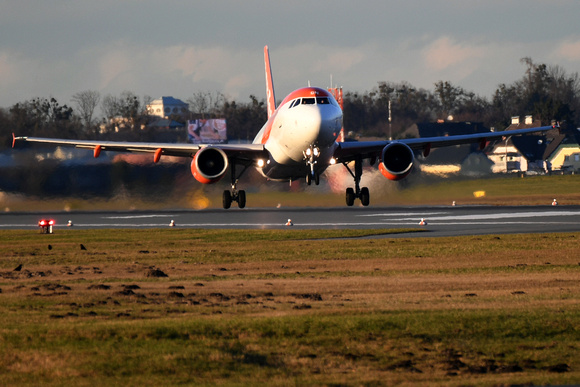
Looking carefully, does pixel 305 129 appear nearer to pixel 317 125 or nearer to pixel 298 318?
pixel 317 125

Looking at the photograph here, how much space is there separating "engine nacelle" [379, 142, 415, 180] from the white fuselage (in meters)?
3.19

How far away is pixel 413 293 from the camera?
102 ft

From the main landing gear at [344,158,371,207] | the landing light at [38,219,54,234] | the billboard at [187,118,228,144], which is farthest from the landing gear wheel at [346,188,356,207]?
the billboard at [187,118,228,144]

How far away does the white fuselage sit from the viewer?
1677 inches

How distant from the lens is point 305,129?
4272 cm

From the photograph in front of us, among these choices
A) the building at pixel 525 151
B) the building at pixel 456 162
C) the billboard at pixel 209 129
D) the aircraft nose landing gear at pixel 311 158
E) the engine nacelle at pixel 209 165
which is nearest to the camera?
the aircraft nose landing gear at pixel 311 158

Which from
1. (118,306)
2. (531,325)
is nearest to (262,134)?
(118,306)

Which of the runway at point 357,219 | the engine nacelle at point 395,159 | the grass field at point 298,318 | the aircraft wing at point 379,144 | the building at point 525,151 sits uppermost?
the building at point 525,151

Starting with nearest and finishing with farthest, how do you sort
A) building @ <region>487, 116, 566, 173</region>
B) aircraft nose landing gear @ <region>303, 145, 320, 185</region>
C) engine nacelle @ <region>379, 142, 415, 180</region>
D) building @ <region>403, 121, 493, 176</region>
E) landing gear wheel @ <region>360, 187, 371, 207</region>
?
aircraft nose landing gear @ <region>303, 145, 320, 185</region>, engine nacelle @ <region>379, 142, 415, 180</region>, landing gear wheel @ <region>360, 187, 371, 207</region>, building @ <region>403, 121, 493, 176</region>, building @ <region>487, 116, 566, 173</region>

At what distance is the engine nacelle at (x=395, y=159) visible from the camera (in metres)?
48.3

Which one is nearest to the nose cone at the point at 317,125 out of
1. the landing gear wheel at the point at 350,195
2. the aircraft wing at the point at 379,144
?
the aircraft wing at the point at 379,144

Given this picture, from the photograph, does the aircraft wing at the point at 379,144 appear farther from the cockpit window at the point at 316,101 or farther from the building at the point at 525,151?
the building at the point at 525,151

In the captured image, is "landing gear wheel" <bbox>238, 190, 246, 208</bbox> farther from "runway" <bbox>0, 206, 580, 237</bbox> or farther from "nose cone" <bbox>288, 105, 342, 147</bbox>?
"runway" <bbox>0, 206, 580, 237</bbox>

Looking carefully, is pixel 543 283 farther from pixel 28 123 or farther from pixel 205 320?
pixel 28 123
